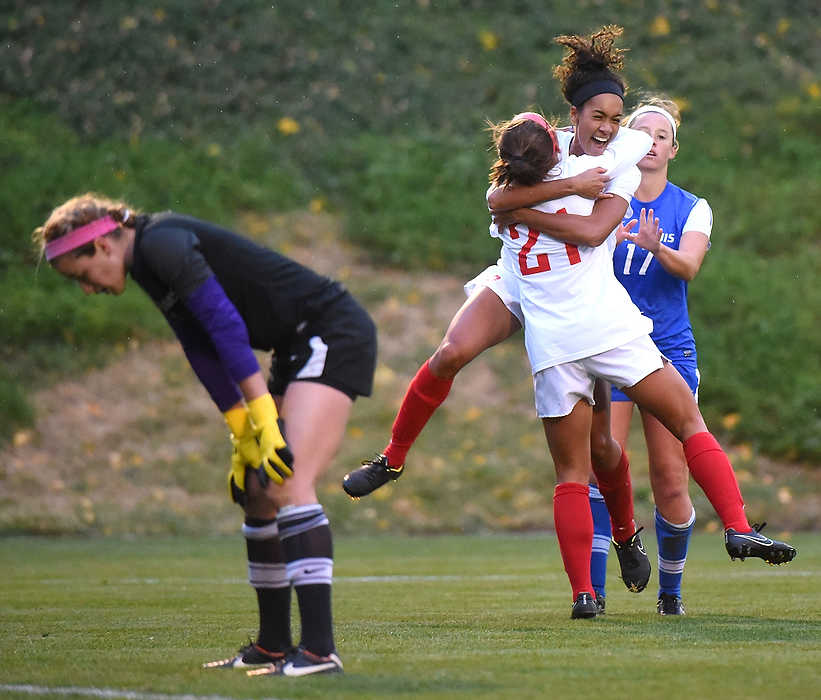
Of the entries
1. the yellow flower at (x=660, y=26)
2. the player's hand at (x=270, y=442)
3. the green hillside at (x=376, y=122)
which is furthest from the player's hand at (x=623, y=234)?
the yellow flower at (x=660, y=26)

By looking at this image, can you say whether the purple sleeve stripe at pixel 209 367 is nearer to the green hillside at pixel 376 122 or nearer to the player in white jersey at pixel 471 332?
the player in white jersey at pixel 471 332

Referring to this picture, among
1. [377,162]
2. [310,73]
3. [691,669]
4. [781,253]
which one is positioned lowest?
[691,669]

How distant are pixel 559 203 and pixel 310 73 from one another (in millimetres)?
14080

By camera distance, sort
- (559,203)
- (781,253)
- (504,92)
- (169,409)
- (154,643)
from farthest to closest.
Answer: (504,92), (781,253), (169,409), (559,203), (154,643)

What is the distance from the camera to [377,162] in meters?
18.5

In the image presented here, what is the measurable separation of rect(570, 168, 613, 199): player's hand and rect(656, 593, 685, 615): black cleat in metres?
1.82

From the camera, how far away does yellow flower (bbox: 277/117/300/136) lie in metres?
19.2

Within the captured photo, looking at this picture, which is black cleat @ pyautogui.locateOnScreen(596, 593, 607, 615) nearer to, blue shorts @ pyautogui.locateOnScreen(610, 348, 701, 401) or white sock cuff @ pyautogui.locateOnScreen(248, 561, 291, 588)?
blue shorts @ pyautogui.locateOnScreen(610, 348, 701, 401)

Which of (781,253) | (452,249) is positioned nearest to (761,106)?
(781,253)

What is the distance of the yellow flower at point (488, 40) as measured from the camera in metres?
20.1

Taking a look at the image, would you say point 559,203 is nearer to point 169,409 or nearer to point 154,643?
point 154,643

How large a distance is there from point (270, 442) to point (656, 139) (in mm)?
3129

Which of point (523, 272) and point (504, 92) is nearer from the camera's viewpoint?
point (523, 272)

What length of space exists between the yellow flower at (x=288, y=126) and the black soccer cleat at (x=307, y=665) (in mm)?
15154
